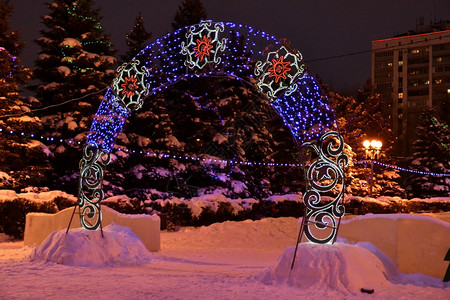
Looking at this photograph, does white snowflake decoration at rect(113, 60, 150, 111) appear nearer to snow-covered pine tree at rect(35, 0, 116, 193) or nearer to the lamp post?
snow-covered pine tree at rect(35, 0, 116, 193)

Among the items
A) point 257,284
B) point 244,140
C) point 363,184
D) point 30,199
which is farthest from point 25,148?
point 363,184

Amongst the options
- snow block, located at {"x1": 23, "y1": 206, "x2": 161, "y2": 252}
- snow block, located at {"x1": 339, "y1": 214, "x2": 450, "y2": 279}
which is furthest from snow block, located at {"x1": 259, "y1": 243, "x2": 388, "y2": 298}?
snow block, located at {"x1": 23, "y1": 206, "x2": 161, "y2": 252}

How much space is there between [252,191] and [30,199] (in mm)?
14052

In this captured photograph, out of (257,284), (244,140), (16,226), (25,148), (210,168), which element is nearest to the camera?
(257,284)

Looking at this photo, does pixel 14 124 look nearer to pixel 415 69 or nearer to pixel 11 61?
pixel 11 61

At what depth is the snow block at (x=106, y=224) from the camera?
1330 centimetres

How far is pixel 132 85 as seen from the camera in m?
13.2

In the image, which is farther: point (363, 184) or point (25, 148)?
point (363, 184)

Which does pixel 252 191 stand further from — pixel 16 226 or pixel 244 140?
pixel 16 226

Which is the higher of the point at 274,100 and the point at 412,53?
the point at 412,53

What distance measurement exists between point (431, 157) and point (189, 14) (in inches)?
821

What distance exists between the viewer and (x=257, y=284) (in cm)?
830

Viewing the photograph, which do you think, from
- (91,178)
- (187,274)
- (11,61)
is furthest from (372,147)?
(187,274)

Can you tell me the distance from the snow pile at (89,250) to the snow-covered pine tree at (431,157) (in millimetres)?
30956
